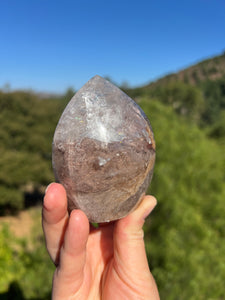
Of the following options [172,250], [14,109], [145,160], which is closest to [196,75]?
[14,109]

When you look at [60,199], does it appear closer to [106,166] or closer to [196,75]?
[106,166]

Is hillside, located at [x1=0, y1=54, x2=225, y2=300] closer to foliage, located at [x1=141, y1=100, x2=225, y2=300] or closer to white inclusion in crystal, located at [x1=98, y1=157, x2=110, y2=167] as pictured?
foliage, located at [x1=141, y1=100, x2=225, y2=300]

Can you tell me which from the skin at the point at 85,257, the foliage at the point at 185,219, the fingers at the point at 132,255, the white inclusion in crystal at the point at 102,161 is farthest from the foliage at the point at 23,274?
the white inclusion in crystal at the point at 102,161

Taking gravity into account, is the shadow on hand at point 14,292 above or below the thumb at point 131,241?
below

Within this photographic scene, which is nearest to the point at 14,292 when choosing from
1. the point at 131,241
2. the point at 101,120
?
the point at 131,241

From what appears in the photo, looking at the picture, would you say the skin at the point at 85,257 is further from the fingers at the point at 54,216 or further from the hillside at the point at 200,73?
the hillside at the point at 200,73

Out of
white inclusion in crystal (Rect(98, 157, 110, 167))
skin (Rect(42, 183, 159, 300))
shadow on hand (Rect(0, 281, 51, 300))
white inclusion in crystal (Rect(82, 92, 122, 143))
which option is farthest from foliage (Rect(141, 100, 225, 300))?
white inclusion in crystal (Rect(82, 92, 122, 143))
